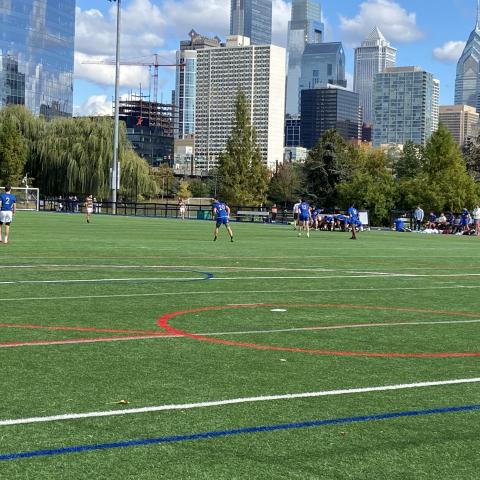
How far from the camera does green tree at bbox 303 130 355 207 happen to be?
310ft

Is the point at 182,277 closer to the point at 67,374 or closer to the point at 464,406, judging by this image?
the point at 67,374

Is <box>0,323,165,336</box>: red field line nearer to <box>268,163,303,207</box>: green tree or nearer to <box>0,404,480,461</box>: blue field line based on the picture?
<box>0,404,480,461</box>: blue field line

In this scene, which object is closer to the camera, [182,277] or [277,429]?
[277,429]

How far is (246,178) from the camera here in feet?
314

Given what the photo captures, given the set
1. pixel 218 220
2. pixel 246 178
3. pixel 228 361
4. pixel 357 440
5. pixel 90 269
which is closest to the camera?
pixel 357 440

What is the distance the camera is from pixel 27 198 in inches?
2963

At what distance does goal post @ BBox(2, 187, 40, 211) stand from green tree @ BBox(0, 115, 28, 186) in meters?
4.23

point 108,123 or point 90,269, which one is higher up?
point 108,123

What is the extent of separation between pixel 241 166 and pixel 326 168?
356 inches

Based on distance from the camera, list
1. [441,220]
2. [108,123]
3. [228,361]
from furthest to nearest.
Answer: [108,123] < [441,220] < [228,361]

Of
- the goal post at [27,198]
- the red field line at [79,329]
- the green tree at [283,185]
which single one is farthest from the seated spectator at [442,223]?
the green tree at [283,185]

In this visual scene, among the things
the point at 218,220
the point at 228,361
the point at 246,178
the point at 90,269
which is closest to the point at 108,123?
the point at 246,178

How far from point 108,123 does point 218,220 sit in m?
53.0

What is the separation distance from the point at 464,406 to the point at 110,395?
2.76 m
